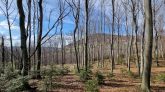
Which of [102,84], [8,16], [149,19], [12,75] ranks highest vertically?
[8,16]

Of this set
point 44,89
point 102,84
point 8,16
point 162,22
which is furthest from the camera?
point 162,22

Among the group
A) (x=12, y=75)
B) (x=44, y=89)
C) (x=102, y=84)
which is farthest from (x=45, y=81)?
(x=102, y=84)

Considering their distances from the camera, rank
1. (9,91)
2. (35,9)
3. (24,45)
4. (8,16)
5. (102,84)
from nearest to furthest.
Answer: (9,91), (24,45), (102,84), (35,9), (8,16)

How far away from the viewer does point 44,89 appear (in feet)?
40.8

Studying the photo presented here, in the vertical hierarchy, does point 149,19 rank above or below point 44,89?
above

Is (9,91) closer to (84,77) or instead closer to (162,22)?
(84,77)

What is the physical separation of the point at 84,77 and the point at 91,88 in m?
6.30


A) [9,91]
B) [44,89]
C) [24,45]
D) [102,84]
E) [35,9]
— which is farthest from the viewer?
[35,9]

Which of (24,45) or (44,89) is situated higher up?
(24,45)

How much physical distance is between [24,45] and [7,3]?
78.4 ft

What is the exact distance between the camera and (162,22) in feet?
184

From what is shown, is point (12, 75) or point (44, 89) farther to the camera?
point (44, 89)

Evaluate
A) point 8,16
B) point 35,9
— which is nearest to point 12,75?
point 35,9

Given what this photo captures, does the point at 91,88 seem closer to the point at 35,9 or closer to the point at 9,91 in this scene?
the point at 9,91
